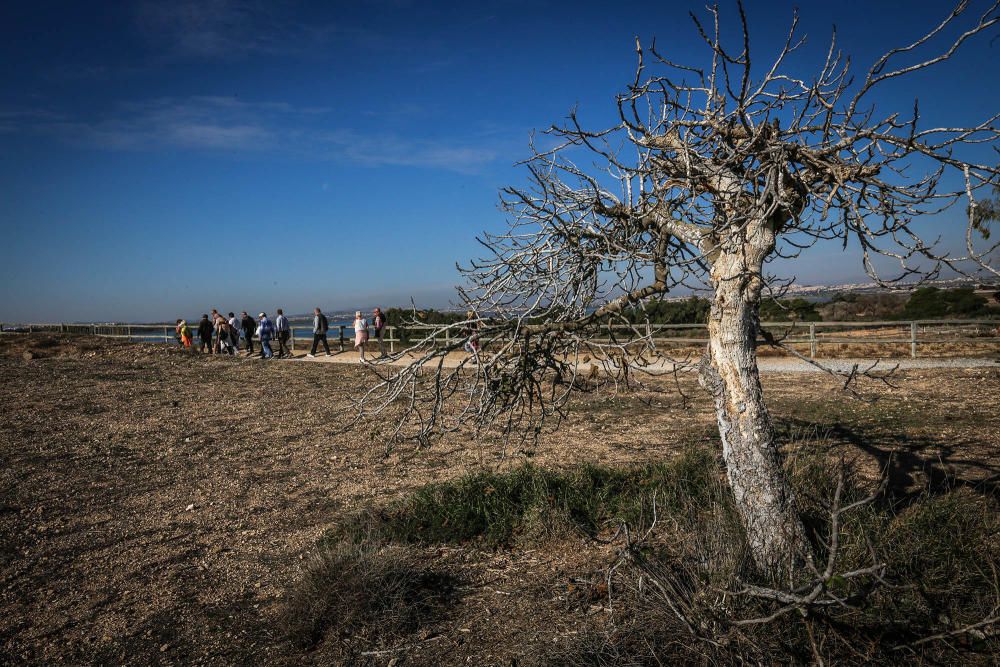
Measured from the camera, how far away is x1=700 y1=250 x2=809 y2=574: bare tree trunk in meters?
4.06

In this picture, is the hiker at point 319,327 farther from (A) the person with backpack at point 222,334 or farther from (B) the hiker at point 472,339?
(B) the hiker at point 472,339

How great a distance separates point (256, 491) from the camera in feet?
24.0

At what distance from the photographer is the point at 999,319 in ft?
55.8

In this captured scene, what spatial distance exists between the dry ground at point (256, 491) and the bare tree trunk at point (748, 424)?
1252 mm

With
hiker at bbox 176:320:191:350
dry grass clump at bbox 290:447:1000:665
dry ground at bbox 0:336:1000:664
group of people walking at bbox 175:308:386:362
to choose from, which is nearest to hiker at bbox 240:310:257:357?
group of people walking at bbox 175:308:386:362

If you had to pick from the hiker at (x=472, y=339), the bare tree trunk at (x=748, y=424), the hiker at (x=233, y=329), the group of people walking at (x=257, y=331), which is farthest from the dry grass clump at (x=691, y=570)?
the hiker at (x=233, y=329)

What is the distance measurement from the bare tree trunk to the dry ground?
1252 millimetres

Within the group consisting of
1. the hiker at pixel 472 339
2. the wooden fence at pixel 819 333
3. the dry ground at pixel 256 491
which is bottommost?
the dry ground at pixel 256 491

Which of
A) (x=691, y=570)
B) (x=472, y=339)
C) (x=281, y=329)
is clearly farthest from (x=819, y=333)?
(x=472, y=339)

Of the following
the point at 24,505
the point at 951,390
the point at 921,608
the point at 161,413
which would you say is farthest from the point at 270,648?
the point at 951,390

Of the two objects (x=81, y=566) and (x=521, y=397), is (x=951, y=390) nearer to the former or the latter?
(x=521, y=397)

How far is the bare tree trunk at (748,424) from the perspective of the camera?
4.06 meters

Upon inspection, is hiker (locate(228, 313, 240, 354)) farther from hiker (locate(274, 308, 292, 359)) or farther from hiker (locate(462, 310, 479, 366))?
hiker (locate(462, 310, 479, 366))

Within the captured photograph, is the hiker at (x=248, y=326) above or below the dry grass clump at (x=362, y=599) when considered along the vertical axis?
above
